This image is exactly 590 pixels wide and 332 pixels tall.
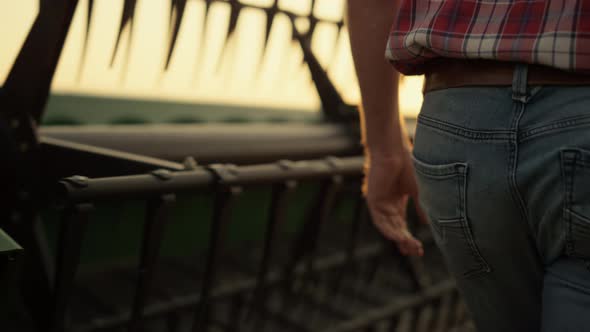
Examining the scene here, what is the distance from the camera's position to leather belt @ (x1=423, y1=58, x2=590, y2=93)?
29.0 inches

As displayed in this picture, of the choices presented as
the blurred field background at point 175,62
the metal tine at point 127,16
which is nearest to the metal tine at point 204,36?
the blurred field background at point 175,62

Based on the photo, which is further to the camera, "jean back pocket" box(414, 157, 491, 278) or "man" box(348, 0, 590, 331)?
"jean back pocket" box(414, 157, 491, 278)

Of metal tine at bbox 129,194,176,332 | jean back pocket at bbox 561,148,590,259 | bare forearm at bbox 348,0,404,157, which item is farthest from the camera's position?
metal tine at bbox 129,194,176,332

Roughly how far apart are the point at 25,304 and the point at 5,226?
0.61 feet

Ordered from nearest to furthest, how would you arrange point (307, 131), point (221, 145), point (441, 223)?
point (441, 223) < point (221, 145) < point (307, 131)

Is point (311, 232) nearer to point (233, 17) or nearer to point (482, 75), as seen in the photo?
point (233, 17)

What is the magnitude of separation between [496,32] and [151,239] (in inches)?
32.4

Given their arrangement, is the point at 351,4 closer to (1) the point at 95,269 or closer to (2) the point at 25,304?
(2) the point at 25,304

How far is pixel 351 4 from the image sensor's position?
102cm

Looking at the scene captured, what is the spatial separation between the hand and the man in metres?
0.27

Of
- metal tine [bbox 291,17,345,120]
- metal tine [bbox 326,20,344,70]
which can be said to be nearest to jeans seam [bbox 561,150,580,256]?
metal tine [bbox 291,17,345,120]

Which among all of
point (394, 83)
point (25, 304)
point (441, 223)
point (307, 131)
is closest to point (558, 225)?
point (441, 223)

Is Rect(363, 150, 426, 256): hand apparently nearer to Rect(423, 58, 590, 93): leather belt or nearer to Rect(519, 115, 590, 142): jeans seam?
Rect(423, 58, 590, 93): leather belt

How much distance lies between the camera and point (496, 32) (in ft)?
2.55
